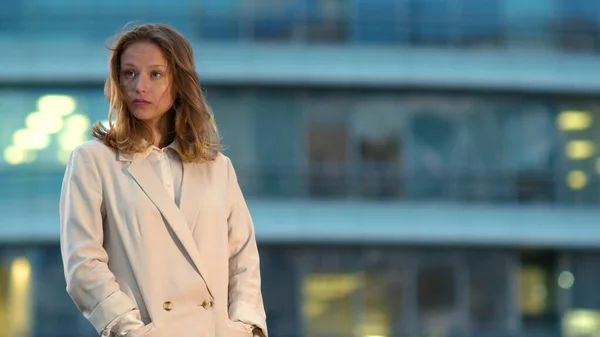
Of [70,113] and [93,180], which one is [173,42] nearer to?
[93,180]

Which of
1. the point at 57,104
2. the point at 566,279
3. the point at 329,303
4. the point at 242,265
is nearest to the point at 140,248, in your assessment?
the point at 242,265

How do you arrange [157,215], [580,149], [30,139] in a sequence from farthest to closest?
[580,149], [30,139], [157,215]

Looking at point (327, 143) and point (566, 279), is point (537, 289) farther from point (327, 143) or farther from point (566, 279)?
point (327, 143)

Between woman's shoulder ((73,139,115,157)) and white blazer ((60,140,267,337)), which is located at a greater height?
woman's shoulder ((73,139,115,157))

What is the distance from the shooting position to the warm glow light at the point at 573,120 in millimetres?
27938

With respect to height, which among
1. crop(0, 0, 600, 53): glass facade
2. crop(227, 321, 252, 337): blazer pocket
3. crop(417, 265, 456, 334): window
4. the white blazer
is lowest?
crop(417, 265, 456, 334): window

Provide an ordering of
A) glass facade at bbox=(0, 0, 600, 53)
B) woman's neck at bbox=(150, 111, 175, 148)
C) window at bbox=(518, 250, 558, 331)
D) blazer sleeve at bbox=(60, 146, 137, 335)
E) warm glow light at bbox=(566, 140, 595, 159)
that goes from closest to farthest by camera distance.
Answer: blazer sleeve at bbox=(60, 146, 137, 335), woman's neck at bbox=(150, 111, 175, 148), glass facade at bbox=(0, 0, 600, 53), window at bbox=(518, 250, 558, 331), warm glow light at bbox=(566, 140, 595, 159)

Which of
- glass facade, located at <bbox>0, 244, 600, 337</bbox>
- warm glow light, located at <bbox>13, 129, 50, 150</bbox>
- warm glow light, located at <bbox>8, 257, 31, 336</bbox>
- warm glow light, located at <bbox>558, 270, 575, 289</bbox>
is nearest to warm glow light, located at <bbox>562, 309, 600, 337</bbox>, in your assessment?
glass facade, located at <bbox>0, 244, 600, 337</bbox>

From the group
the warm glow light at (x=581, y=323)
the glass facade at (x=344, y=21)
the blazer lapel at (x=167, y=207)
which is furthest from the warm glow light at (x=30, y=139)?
the blazer lapel at (x=167, y=207)

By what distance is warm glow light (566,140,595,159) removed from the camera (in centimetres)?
2811

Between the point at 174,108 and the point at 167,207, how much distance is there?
15.7 inches

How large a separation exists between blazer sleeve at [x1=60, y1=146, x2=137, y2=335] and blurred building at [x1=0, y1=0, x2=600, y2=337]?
22517mm

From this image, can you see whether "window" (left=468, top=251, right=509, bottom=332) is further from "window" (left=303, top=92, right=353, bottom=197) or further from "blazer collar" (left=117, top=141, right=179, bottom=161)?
"blazer collar" (left=117, top=141, right=179, bottom=161)

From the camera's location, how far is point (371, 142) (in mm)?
27531
